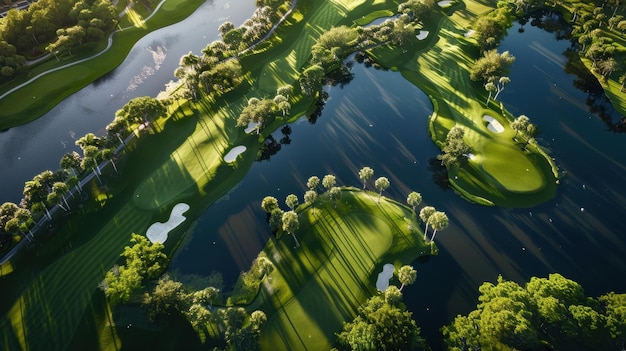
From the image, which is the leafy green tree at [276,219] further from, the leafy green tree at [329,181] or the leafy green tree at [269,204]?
the leafy green tree at [329,181]

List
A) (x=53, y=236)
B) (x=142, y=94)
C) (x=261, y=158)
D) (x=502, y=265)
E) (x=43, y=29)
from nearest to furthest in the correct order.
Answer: (x=502, y=265) → (x=53, y=236) → (x=261, y=158) → (x=142, y=94) → (x=43, y=29)

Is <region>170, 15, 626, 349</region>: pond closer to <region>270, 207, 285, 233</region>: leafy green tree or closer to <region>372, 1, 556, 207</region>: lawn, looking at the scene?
<region>372, 1, 556, 207</region>: lawn

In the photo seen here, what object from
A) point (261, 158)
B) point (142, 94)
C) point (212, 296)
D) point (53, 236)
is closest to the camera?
point (212, 296)

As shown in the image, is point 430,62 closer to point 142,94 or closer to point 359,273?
point 359,273

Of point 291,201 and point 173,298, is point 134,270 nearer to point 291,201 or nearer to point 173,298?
point 173,298

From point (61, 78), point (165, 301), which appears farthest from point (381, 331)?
point (61, 78)

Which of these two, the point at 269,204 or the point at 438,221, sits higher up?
the point at 269,204

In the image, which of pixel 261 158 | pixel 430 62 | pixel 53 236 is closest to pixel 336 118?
pixel 261 158
